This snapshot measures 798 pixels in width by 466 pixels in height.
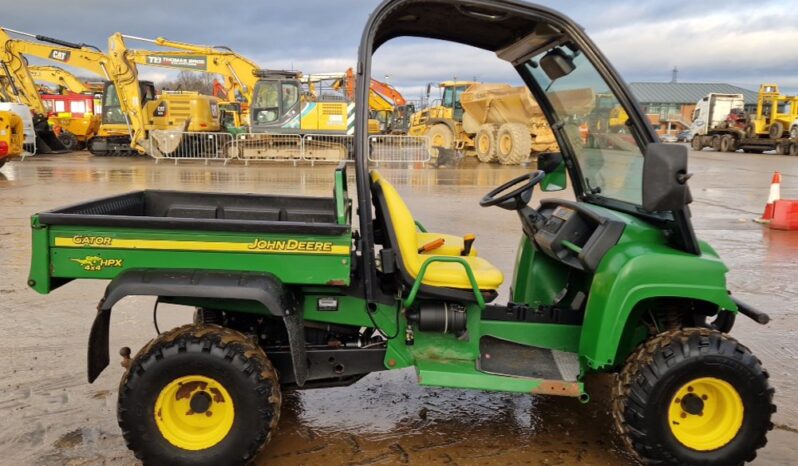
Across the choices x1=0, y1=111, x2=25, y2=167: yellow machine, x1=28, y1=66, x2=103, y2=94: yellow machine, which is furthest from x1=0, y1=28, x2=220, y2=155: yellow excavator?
x1=28, y1=66, x2=103, y2=94: yellow machine

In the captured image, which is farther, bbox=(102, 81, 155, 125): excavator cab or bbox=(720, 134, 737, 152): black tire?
bbox=(720, 134, 737, 152): black tire

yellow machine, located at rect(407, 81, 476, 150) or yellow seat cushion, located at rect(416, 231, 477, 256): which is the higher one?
yellow machine, located at rect(407, 81, 476, 150)

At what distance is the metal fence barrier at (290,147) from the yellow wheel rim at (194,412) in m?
18.3

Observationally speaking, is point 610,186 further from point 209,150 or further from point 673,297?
point 209,150

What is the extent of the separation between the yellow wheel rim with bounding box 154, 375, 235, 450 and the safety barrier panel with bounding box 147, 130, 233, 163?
1897 centimetres

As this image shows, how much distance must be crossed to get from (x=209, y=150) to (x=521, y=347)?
19.7 m

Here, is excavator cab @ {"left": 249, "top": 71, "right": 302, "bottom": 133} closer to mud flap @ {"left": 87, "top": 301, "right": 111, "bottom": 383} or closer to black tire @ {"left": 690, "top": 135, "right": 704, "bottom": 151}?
mud flap @ {"left": 87, "top": 301, "right": 111, "bottom": 383}

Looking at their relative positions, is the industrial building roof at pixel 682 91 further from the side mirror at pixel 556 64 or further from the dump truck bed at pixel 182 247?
the dump truck bed at pixel 182 247

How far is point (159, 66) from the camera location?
73.4 ft

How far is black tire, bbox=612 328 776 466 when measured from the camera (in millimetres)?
2875

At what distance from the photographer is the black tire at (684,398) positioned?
9.43 ft

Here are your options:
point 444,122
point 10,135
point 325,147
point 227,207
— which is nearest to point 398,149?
point 325,147

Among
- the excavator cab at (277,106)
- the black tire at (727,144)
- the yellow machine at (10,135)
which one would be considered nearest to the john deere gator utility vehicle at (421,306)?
the yellow machine at (10,135)

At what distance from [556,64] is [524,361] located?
5.17 ft
